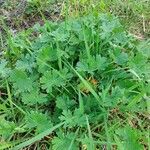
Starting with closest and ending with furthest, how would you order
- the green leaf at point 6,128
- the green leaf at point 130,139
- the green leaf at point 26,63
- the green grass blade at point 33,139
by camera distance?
the green leaf at point 130,139 → the green grass blade at point 33,139 → the green leaf at point 6,128 → the green leaf at point 26,63

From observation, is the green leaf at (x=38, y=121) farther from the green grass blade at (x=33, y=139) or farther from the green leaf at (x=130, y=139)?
the green leaf at (x=130, y=139)

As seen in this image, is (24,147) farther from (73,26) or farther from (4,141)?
(73,26)

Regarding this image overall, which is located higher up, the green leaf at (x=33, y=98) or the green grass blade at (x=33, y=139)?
the green leaf at (x=33, y=98)

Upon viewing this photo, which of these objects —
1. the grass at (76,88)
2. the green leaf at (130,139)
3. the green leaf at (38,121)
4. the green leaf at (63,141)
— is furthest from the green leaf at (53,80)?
the green leaf at (130,139)

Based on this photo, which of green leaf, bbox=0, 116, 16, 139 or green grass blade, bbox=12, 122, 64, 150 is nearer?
green grass blade, bbox=12, 122, 64, 150

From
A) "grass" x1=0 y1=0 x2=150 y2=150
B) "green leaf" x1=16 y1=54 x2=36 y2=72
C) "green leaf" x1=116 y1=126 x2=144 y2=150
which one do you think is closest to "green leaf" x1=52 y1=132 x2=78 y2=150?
"grass" x1=0 y1=0 x2=150 y2=150

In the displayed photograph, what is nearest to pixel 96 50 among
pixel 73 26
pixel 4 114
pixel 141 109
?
pixel 73 26

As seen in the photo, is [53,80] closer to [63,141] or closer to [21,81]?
[21,81]

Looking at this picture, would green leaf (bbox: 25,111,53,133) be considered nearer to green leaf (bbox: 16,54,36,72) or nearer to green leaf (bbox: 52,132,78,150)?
green leaf (bbox: 52,132,78,150)
